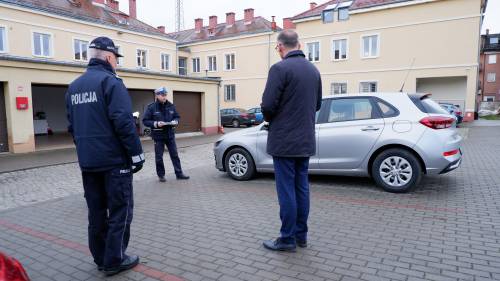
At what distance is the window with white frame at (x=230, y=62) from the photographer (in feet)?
124

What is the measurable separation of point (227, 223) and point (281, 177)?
1.46 m

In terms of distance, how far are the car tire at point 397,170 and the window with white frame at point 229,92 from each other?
32299 mm

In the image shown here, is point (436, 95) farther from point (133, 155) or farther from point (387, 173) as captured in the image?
point (133, 155)

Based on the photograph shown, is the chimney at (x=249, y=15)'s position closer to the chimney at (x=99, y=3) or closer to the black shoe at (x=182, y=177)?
the chimney at (x=99, y=3)

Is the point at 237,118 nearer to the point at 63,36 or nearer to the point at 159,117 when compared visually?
the point at 63,36

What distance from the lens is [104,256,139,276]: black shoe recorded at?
3484 millimetres

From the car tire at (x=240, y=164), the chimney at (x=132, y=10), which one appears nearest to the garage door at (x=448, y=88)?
the car tire at (x=240, y=164)

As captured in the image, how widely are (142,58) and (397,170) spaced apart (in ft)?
93.6

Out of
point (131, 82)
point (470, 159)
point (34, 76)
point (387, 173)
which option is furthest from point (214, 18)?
point (387, 173)

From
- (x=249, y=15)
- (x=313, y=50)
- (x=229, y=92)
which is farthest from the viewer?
(x=249, y=15)

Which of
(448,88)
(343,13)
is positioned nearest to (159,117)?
(343,13)

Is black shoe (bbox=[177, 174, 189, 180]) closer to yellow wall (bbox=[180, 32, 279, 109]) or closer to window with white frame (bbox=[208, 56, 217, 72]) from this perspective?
yellow wall (bbox=[180, 32, 279, 109])

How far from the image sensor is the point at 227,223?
4.95 m

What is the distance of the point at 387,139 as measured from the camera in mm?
6191
